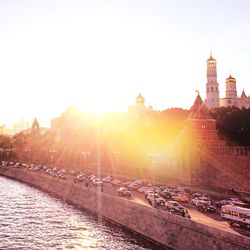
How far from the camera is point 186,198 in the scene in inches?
2002

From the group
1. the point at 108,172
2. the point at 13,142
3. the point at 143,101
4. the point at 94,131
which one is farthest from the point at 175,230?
the point at 13,142

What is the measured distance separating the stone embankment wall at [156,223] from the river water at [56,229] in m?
1.26

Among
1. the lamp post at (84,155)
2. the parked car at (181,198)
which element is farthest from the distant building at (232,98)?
the parked car at (181,198)

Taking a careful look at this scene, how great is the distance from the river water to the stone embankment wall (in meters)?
1.26

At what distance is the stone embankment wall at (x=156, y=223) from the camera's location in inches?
1262

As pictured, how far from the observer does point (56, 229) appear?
1868 inches

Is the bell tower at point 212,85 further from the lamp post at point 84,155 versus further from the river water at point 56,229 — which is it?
the river water at point 56,229

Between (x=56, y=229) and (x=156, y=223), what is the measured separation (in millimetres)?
13221

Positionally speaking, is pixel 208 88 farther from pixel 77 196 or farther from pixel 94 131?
pixel 77 196

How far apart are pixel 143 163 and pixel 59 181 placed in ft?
56.2

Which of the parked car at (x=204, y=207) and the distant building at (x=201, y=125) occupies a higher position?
the distant building at (x=201, y=125)

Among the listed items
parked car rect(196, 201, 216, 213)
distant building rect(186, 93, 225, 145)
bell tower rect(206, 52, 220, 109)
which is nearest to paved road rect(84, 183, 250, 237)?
parked car rect(196, 201, 216, 213)

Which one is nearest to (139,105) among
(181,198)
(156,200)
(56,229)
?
(181,198)

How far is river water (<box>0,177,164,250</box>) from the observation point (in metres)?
40.7
